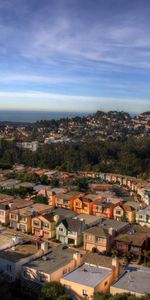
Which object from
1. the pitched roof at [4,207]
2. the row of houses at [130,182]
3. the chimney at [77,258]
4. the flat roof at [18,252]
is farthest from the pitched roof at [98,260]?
the row of houses at [130,182]

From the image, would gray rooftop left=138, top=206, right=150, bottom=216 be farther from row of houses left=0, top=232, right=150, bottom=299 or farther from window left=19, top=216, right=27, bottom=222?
row of houses left=0, top=232, right=150, bottom=299

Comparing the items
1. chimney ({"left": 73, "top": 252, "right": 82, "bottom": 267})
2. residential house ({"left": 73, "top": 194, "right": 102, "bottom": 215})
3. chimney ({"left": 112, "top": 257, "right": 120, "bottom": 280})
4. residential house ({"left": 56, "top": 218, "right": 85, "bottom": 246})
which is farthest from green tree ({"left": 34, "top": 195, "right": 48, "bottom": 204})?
chimney ({"left": 112, "top": 257, "right": 120, "bottom": 280})

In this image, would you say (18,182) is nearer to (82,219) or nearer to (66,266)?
(82,219)

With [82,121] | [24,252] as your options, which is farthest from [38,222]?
[82,121]

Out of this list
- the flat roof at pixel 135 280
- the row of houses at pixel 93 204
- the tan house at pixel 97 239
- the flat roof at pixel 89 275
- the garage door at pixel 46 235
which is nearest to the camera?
the flat roof at pixel 135 280

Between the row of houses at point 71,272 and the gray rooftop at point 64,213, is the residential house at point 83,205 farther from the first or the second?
the row of houses at point 71,272

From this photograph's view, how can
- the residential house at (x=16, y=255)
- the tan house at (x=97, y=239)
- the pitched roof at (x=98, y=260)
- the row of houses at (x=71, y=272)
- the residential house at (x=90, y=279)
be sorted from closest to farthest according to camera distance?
the residential house at (x=90, y=279), the row of houses at (x=71, y=272), the residential house at (x=16, y=255), the pitched roof at (x=98, y=260), the tan house at (x=97, y=239)

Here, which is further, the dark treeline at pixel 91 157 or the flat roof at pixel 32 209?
the dark treeline at pixel 91 157
